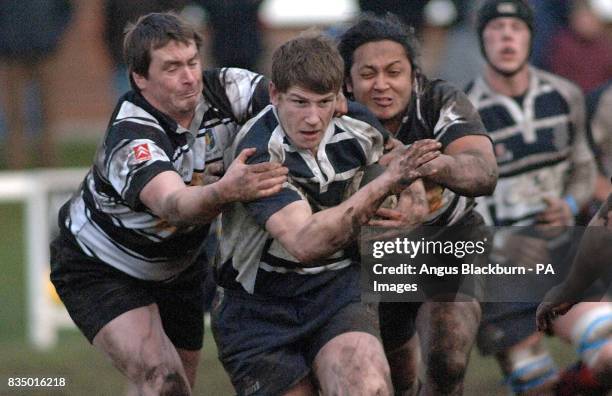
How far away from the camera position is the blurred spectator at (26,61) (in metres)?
14.3

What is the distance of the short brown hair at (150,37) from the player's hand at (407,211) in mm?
1070

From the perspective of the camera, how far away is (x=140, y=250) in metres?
6.47

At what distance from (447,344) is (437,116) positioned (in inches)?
38.8

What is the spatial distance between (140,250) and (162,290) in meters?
0.33

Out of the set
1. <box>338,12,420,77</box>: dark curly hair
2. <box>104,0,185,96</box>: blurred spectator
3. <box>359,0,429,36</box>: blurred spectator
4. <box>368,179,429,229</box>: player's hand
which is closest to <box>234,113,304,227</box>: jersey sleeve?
<box>368,179,429,229</box>: player's hand

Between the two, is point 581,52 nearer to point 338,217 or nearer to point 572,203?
point 572,203

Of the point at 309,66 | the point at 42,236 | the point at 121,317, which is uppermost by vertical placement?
the point at 309,66

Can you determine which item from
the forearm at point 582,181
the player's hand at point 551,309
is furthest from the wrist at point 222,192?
the forearm at point 582,181

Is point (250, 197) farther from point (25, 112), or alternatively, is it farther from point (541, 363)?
point (25, 112)

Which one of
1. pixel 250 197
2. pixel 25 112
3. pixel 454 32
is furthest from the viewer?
pixel 25 112

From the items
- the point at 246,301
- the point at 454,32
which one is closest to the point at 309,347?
the point at 246,301

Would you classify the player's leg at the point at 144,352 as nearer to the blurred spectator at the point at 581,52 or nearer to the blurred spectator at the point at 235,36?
the blurred spectator at the point at 581,52

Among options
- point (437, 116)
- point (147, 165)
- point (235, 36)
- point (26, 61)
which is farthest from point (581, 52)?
point (147, 165)

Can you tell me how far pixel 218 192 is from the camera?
18.3 ft
